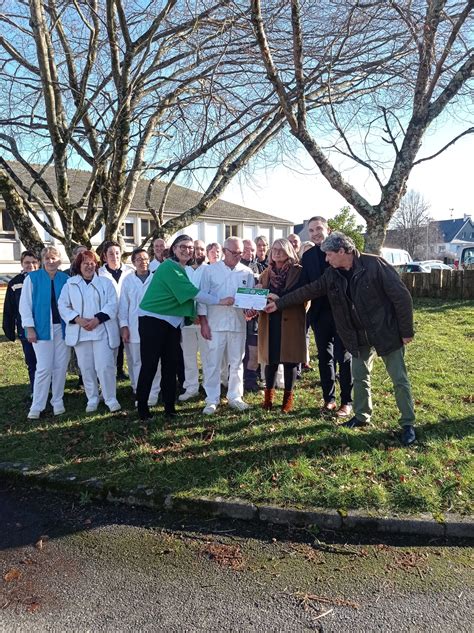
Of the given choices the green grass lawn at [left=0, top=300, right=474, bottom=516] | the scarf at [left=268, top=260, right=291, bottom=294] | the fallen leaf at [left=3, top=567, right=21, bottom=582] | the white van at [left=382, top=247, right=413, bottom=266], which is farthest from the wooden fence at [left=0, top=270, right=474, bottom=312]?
the fallen leaf at [left=3, top=567, right=21, bottom=582]

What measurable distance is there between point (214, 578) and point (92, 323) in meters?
3.58

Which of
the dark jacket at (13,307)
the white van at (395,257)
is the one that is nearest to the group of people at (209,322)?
the dark jacket at (13,307)

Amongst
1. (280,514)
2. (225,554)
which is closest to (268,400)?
(280,514)

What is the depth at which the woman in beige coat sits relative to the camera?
578 cm

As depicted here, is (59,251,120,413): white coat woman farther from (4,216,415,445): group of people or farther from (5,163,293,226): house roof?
(5,163,293,226): house roof

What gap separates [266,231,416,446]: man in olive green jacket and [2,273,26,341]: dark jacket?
4.51 meters

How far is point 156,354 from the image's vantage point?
5766 millimetres

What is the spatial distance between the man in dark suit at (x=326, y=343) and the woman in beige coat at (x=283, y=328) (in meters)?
0.14

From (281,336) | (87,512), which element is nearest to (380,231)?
(281,336)

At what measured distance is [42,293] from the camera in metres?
6.26

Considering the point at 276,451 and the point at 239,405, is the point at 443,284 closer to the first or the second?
the point at 239,405

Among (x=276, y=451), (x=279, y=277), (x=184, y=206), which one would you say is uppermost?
(x=184, y=206)

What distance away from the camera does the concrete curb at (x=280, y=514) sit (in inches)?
147

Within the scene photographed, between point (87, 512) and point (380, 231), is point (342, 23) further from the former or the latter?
point (87, 512)
